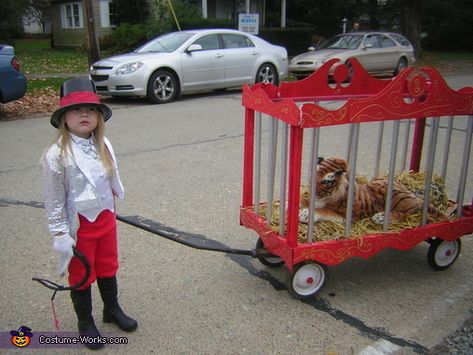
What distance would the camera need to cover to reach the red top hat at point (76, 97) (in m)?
2.40

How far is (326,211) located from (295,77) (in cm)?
1292

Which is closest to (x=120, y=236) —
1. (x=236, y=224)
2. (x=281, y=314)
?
(x=236, y=224)

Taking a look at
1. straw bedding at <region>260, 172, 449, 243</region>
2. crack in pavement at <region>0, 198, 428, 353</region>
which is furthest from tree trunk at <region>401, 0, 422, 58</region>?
crack in pavement at <region>0, 198, 428, 353</region>

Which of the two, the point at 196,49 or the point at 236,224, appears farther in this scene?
the point at 196,49

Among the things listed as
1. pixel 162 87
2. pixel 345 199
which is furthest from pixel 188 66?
pixel 345 199

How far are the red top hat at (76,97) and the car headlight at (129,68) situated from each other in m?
7.97

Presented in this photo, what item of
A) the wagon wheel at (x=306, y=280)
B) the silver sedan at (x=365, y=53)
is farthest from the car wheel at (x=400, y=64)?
the wagon wheel at (x=306, y=280)

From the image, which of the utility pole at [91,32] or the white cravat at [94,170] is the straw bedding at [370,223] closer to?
the white cravat at [94,170]

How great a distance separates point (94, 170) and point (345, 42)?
14.2m

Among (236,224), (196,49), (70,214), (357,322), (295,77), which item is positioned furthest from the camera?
(295,77)

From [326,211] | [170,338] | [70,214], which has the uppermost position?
[70,214]

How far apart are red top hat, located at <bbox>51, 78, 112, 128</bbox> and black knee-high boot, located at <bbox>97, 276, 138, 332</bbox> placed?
0.91 metres

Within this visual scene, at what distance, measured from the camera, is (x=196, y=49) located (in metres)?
10.9

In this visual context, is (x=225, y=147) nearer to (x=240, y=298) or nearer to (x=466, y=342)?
(x=240, y=298)
